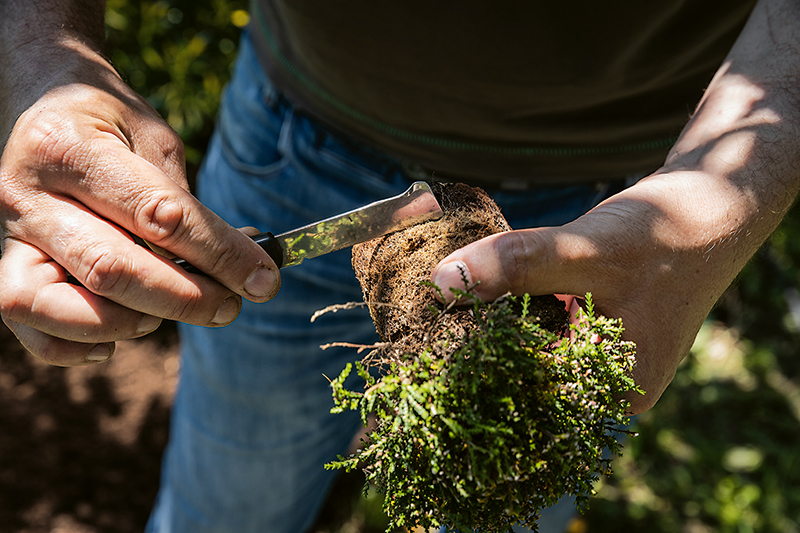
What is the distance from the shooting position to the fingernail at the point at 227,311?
5.41 ft

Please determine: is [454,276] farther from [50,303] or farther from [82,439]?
[82,439]

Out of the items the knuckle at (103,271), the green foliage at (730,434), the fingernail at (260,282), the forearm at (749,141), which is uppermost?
the forearm at (749,141)

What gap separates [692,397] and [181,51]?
6.01 m

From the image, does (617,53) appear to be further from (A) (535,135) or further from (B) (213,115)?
(B) (213,115)

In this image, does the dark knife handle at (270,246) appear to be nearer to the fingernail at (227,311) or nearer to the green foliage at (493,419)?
the fingernail at (227,311)

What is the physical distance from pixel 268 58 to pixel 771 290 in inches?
231

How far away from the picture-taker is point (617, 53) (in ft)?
6.58

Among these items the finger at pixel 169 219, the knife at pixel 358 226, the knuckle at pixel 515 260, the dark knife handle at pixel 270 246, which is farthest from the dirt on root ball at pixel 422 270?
the finger at pixel 169 219

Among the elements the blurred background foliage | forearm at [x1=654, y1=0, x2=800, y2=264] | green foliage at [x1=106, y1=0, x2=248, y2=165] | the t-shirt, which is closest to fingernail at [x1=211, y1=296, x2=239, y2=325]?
the t-shirt

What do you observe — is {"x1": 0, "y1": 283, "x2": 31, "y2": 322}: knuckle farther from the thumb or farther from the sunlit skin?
the thumb

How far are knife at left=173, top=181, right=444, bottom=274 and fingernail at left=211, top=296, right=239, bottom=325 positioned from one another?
7.6 inches

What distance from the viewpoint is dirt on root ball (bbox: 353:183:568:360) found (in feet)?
4.86

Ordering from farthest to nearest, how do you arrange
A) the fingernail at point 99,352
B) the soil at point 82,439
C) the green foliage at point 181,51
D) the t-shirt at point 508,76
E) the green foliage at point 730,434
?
the green foliage at point 181,51
the green foliage at point 730,434
the soil at point 82,439
the t-shirt at point 508,76
the fingernail at point 99,352

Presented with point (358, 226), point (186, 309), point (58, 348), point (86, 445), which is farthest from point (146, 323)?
point (86, 445)
